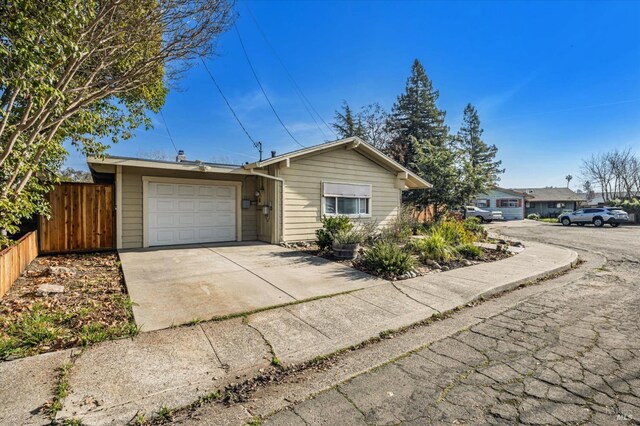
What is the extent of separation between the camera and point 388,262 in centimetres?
616

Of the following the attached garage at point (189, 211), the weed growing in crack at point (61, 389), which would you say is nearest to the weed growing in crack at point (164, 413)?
the weed growing in crack at point (61, 389)

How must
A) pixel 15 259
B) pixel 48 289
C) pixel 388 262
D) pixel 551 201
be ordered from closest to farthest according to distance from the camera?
pixel 48 289 < pixel 15 259 < pixel 388 262 < pixel 551 201

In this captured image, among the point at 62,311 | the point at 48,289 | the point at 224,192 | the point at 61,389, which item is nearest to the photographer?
the point at 61,389

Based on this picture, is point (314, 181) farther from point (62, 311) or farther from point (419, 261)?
point (62, 311)

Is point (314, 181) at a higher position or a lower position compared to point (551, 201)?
lower

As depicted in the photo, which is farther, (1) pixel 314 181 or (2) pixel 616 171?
(2) pixel 616 171

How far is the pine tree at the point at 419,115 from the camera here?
27.9 m

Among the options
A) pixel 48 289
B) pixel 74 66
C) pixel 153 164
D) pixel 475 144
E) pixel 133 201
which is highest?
pixel 475 144

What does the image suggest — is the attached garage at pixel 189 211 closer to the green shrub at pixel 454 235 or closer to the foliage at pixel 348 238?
the foliage at pixel 348 238

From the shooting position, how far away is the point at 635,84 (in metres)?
13.5

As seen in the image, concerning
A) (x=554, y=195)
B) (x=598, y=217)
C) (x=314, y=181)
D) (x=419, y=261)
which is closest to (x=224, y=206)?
(x=314, y=181)

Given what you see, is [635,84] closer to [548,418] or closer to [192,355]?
[548,418]

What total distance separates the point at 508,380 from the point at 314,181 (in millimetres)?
8386

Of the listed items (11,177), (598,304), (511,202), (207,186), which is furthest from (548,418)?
(511,202)
